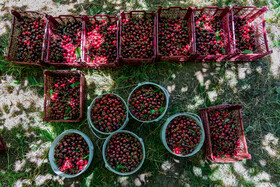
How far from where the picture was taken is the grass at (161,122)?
361cm

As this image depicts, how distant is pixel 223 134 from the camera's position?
328 cm

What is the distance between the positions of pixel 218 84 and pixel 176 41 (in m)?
1.40

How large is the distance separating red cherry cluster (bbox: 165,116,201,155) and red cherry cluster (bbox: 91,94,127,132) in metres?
0.96

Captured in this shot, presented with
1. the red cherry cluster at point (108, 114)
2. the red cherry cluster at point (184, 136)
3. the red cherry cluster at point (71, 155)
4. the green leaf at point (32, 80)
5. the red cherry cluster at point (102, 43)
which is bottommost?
the red cherry cluster at point (71, 155)

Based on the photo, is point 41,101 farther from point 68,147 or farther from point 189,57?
point 189,57

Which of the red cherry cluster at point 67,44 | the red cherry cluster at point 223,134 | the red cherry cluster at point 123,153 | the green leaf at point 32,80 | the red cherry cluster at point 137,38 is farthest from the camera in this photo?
the green leaf at point 32,80

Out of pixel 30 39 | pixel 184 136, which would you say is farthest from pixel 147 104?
pixel 30 39

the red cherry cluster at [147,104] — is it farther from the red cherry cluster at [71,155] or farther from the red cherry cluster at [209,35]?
the red cherry cluster at [209,35]

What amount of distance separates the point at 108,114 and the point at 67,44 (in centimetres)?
183

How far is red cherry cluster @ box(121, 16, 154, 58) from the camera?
3.58m

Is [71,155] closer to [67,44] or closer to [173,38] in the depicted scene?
[67,44]

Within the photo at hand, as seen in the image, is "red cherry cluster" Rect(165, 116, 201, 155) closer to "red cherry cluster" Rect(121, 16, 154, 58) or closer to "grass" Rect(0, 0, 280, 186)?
"grass" Rect(0, 0, 280, 186)

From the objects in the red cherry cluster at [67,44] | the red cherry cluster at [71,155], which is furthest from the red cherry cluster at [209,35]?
the red cherry cluster at [71,155]

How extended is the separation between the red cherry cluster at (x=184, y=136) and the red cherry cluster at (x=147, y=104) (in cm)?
43
